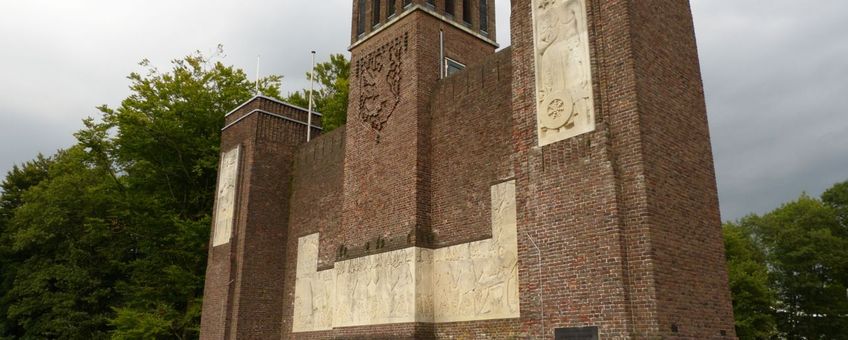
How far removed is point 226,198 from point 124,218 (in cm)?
791

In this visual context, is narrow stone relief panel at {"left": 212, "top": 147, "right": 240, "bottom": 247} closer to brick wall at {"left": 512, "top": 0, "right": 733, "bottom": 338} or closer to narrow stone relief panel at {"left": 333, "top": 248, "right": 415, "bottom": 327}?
narrow stone relief panel at {"left": 333, "top": 248, "right": 415, "bottom": 327}

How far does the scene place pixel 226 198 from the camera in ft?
72.2

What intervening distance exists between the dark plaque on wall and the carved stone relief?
7.82 metres

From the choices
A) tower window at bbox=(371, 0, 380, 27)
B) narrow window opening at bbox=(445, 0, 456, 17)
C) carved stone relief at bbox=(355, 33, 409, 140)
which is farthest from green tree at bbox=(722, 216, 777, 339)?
tower window at bbox=(371, 0, 380, 27)

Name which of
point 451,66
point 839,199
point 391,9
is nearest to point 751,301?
point 839,199

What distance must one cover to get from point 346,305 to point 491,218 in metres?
4.72

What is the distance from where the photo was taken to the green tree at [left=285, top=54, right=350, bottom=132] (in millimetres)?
29984

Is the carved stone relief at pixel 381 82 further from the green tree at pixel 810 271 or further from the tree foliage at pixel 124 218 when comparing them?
the green tree at pixel 810 271

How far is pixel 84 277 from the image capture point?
26641 mm

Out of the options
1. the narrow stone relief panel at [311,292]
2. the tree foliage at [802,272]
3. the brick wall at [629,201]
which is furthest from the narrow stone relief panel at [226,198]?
the tree foliage at [802,272]

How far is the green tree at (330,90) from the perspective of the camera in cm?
2998

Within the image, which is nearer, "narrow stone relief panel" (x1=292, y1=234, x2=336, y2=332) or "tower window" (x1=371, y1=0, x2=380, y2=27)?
"narrow stone relief panel" (x1=292, y1=234, x2=336, y2=332)

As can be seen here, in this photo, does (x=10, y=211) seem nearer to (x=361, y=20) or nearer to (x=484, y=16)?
(x=361, y=20)

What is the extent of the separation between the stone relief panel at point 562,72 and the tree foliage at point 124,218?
53.8 ft
